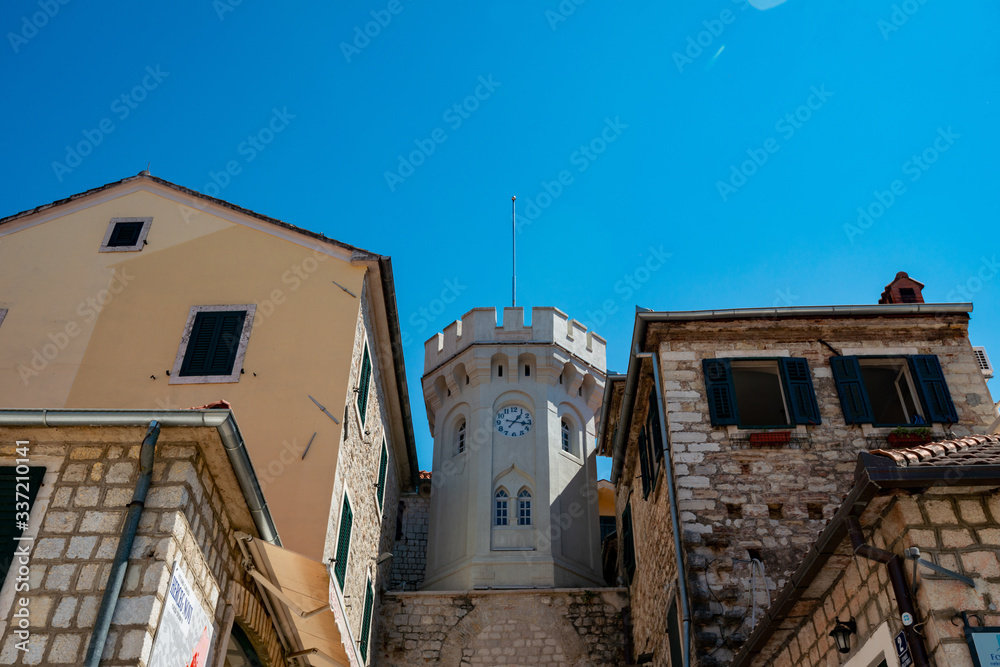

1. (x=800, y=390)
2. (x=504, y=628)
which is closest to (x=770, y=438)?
A: (x=800, y=390)

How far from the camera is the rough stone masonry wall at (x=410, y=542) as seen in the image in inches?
869

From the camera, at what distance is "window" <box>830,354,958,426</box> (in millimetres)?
12602

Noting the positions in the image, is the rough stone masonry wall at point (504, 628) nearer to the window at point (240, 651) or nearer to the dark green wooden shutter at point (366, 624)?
the dark green wooden shutter at point (366, 624)

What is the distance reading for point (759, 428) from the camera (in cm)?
1249

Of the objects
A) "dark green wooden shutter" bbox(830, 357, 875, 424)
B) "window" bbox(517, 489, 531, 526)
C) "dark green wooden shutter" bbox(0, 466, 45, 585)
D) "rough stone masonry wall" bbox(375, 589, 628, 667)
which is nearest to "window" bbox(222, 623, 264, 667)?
"dark green wooden shutter" bbox(0, 466, 45, 585)

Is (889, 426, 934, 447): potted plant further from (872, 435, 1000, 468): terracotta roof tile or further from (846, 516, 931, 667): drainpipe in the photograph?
(846, 516, 931, 667): drainpipe

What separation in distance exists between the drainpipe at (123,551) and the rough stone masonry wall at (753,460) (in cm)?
726

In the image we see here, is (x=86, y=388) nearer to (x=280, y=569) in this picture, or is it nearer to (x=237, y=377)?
(x=237, y=377)

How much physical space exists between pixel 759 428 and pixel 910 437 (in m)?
2.12

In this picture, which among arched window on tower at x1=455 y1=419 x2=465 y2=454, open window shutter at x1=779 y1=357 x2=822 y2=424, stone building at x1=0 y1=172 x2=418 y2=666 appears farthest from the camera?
arched window on tower at x1=455 y1=419 x2=465 y2=454

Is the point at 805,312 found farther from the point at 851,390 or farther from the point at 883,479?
the point at 883,479

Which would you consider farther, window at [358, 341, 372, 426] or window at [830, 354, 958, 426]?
window at [358, 341, 372, 426]

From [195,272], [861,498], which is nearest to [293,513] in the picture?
[195,272]

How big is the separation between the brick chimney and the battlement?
10.8 metres
